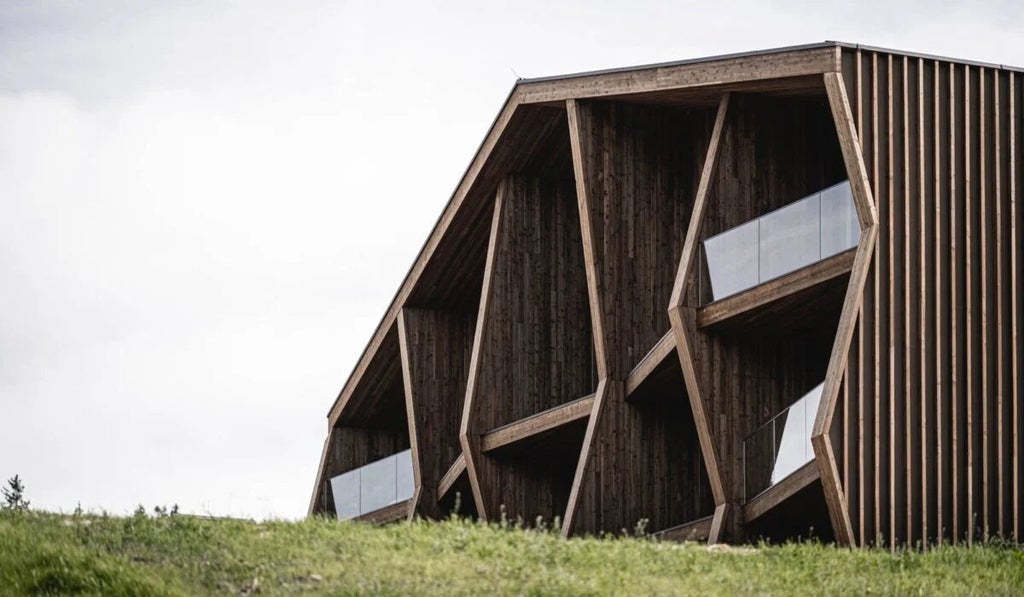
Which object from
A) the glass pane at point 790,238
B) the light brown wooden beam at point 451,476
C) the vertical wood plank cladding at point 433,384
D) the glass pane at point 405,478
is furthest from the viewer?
the glass pane at point 405,478

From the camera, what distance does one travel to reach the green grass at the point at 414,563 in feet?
61.1

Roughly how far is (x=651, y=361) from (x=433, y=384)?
35.7 ft

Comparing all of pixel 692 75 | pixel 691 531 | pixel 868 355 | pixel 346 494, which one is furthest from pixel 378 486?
pixel 868 355

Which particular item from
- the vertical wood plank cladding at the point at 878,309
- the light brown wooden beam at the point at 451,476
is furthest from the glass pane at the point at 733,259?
the light brown wooden beam at the point at 451,476

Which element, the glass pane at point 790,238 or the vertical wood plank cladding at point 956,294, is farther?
the glass pane at point 790,238

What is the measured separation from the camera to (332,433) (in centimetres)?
4441

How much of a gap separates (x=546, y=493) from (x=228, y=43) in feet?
95.8

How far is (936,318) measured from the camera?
25.8 metres

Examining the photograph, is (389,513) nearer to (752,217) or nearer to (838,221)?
(752,217)

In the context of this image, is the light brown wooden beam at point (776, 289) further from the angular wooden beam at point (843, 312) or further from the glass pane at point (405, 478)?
the glass pane at point (405, 478)

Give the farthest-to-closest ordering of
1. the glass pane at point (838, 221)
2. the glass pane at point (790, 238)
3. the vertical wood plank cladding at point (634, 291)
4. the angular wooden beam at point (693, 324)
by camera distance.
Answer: the vertical wood plank cladding at point (634, 291)
the angular wooden beam at point (693, 324)
the glass pane at point (790, 238)
the glass pane at point (838, 221)

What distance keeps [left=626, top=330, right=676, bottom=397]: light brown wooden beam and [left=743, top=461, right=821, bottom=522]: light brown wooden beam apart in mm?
3322

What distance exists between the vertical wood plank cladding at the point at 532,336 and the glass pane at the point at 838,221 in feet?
34.8

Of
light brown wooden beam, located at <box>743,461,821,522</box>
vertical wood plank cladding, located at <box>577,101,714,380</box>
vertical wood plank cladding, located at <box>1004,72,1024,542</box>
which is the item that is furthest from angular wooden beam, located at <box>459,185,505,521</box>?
vertical wood plank cladding, located at <box>1004,72,1024,542</box>
